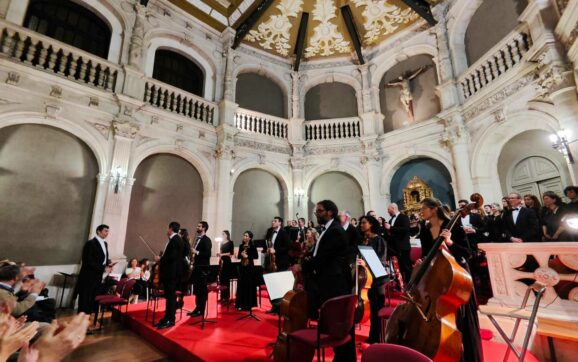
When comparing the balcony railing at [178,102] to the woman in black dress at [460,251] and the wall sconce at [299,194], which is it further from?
the woman in black dress at [460,251]

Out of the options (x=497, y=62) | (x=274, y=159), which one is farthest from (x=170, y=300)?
(x=497, y=62)

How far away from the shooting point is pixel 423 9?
932 cm

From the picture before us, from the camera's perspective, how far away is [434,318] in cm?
198

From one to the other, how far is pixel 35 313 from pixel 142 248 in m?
4.57

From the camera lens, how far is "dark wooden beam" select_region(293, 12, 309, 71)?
10.4 meters

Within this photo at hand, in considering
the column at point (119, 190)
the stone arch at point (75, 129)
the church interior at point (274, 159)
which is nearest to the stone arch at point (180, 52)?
the church interior at point (274, 159)

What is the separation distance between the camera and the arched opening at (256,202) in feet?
32.9

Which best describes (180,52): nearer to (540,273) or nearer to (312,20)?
(312,20)

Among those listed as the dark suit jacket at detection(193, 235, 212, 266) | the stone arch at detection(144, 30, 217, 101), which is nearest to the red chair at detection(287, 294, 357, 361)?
the dark suit jacket at detection(193, 235, 212, 266)

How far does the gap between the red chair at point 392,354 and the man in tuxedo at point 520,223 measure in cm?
400

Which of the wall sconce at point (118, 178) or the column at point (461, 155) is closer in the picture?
the wall sconce at point (118, 178)

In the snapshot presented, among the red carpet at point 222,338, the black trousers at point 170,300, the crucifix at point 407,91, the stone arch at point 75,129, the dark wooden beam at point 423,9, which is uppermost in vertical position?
the dark wooden beam at point 423,9

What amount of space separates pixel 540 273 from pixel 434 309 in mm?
1185

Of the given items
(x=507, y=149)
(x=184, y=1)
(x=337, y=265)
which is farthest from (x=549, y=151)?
(x=184, y=1)
